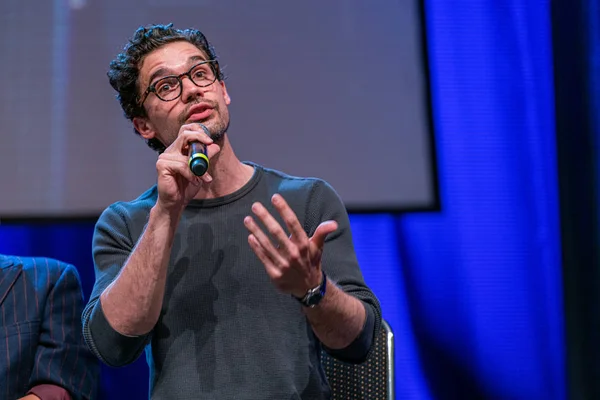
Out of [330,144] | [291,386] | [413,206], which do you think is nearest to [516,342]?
[413,206]

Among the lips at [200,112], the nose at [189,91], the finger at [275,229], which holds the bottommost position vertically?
the finger at [275,229]

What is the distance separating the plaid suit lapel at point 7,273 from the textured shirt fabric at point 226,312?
528 millimetres

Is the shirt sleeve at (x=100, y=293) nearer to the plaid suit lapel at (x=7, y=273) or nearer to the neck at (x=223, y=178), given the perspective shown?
the neck at (x=223, y=178)

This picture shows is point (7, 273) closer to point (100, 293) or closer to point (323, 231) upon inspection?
point (100, 293)

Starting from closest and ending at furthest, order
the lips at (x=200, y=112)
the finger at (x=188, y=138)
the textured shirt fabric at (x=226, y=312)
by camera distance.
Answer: the finger at (x=188, y=138) < the textured shirt fabric at (x=226, y=312) < the lips at (x=200, y=112)

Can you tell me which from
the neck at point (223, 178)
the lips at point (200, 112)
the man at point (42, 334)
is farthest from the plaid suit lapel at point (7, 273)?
the lips at point (200, 112)

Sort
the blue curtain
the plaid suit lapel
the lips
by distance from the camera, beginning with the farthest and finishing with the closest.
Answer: the blue curtain < the plaid suit lapel < the lips

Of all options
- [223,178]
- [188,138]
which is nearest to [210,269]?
[223,178]

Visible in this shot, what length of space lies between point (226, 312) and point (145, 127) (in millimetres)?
657

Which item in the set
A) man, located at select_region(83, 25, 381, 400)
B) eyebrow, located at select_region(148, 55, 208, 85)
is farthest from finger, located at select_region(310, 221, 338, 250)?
eyebrow, located at select_region(148, 55, 208, 85)

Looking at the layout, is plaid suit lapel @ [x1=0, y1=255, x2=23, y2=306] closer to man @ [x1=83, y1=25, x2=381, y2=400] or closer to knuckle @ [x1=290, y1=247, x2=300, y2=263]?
man @ [x1=83, y1=25, x2=381, y2=400]

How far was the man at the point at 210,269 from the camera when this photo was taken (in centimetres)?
157

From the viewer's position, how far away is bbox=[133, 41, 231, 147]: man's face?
6.03 ft

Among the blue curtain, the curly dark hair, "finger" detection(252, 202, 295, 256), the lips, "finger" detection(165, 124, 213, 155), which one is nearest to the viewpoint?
"finger" detection(252, 202, 295, 256)
